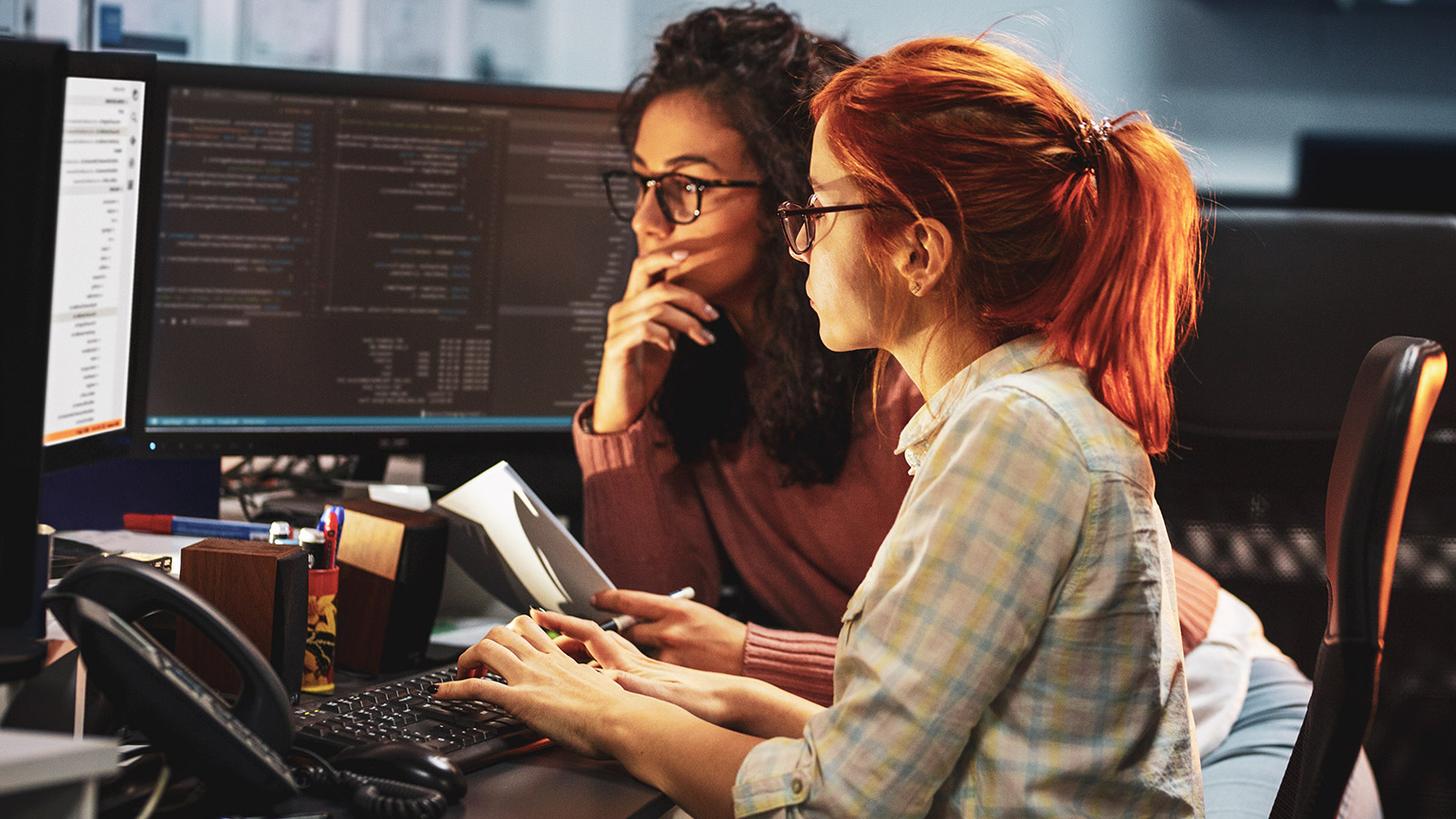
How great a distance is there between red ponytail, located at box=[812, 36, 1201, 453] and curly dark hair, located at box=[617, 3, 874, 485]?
0.51 metres

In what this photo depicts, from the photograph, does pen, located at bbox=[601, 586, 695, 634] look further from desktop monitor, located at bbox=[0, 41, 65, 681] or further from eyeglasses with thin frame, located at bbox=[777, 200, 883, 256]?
desktop monitor, located at bbox=[0, 41, 65, 681]

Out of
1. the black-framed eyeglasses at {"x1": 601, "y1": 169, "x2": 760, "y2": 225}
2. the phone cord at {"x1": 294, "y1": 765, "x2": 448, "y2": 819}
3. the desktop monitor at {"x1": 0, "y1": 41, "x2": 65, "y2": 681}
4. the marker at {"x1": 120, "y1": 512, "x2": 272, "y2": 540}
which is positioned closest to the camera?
the desktop monitor at {"x1": 0, "y1": 41, "x2": 65, "y2": 681}

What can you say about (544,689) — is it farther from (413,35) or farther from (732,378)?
(413,35)

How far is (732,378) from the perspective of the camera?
1.47 meters

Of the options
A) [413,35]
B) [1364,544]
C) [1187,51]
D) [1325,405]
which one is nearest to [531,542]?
[1364,544]

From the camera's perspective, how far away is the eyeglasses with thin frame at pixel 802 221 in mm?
913

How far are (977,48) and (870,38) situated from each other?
1.53m

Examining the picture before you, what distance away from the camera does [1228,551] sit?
147cm

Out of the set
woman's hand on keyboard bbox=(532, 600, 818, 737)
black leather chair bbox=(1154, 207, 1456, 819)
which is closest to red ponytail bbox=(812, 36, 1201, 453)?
woman's hand on keyboard bbox=(532, 600, 818, 737)

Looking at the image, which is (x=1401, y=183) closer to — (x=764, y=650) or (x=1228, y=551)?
(x=1228, y=551)

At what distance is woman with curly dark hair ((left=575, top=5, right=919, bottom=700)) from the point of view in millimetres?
→ 1374

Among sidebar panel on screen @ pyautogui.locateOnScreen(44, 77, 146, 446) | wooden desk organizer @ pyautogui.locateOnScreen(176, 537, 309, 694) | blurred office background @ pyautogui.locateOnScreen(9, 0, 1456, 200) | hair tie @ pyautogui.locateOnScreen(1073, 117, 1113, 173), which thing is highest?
blurred office background @ pyautogui.locateOnScreen(9, 0, 1456, 200)

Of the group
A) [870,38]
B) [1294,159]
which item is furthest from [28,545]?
[1294,159]

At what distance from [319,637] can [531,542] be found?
9.8 inches
